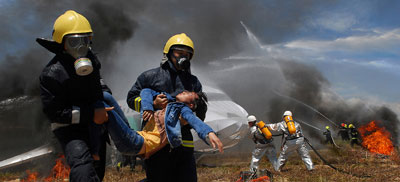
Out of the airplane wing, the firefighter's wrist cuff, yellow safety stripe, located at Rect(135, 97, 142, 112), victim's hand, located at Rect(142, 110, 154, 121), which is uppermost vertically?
the airplane wing

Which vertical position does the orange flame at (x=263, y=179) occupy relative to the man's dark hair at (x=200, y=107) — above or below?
below

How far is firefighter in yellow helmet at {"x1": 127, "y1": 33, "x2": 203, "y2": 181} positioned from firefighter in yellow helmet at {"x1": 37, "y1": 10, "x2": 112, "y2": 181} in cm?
71

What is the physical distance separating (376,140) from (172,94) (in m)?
23.0

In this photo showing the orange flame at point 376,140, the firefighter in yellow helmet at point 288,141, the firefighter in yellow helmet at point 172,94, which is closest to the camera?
the firefighter in yellow helmet at point 172,94

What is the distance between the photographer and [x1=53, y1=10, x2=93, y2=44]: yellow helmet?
2756 mm

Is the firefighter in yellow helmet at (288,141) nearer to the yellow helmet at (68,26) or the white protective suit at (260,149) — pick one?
the white protective suit at (260,149)

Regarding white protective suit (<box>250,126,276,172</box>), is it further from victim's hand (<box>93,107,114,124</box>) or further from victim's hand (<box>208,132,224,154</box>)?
victim's hand (<box>93,107,114,124</box>)

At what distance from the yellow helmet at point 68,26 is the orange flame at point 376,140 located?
21.6 metres

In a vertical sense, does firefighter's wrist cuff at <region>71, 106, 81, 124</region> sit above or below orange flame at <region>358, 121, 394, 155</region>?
below

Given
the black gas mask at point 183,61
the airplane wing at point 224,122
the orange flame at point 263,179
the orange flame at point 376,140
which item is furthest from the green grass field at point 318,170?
the black gas mask at point 183,61

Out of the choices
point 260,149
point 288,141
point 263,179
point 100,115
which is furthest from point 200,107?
point 288,141

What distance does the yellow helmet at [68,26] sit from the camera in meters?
2.76

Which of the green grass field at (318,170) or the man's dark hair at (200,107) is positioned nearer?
the man's dark hair at (200,107)

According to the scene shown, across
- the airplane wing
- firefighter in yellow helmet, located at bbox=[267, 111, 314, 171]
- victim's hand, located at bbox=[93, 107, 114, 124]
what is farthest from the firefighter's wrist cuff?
the airplane wing
